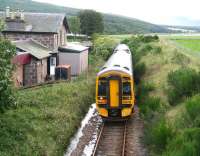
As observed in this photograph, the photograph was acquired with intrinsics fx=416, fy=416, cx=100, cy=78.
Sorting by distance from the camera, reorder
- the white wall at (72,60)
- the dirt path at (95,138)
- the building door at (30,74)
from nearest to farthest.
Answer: the dirt path at (95,138)
the building door at (30,74)
the white wall at (72,60)

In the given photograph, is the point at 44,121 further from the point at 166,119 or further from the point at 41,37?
the point at 41,37

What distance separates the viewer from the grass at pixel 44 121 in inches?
595

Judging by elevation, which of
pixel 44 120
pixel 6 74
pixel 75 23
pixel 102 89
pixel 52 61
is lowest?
pixel 44 120

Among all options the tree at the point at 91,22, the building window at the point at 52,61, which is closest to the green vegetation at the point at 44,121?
the building window at the point at 52,61

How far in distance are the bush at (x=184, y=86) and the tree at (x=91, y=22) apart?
6504 centimetres

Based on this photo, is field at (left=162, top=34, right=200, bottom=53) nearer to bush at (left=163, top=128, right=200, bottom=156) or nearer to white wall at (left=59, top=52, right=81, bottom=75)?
white wall at (left=59, top=52, right=81, bottom=75)

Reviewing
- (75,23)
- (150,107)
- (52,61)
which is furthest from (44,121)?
(75,23)

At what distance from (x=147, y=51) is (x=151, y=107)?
55.1ft

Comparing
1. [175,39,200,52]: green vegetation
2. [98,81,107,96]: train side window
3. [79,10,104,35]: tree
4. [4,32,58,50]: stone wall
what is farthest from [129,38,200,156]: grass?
[79,10,104,35]: tree

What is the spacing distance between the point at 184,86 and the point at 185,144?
22.6ft

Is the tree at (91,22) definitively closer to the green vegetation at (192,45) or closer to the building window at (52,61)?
the green vegetation at (192,45)

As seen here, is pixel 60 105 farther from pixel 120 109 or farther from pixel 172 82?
pixel 172 82

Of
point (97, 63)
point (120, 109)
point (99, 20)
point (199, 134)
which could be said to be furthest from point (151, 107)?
point (99, 20)

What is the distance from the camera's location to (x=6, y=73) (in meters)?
13.6
